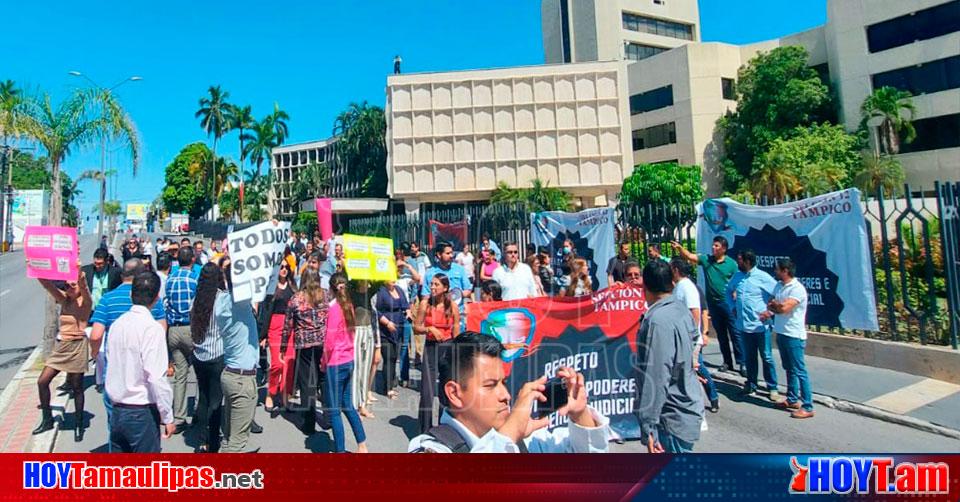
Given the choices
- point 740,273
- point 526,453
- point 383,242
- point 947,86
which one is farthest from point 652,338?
point 947,86

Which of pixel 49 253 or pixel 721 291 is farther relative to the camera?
pixel 721 291

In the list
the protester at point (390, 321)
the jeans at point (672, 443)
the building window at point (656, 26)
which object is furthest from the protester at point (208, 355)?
the building window at point (656, 26)

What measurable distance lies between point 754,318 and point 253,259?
5.61m

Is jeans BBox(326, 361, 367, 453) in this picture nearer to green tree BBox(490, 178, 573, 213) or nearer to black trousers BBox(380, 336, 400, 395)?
black trousers BBox(380, 336, 400, 395)

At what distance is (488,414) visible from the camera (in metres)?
2.76

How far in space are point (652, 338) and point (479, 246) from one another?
11391mm

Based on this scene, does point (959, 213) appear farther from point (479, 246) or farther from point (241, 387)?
point (479, 246)

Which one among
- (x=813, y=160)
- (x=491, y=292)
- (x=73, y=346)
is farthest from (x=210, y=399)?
(x=813, y=160)

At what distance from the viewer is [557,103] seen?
146 ft

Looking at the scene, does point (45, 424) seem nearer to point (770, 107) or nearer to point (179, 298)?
point (179, 298)

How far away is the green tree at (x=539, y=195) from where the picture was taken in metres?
40.8

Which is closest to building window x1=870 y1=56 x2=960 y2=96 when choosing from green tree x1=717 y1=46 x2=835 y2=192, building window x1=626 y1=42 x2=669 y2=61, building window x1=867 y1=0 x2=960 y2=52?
building window x1=867 y1=0 x2=960 y2=52

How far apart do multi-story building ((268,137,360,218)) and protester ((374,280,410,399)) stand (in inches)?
2174

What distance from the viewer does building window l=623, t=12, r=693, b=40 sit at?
57513 mm
